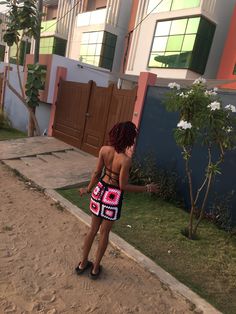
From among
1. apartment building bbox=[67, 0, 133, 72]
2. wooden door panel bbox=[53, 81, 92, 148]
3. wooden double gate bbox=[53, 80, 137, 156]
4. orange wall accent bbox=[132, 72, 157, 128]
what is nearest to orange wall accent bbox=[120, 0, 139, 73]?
apartment building bbox=[67, 0, 133, 72]

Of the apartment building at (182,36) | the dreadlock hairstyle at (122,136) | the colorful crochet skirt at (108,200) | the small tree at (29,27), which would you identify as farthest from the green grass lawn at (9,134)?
the dreadlock hairstyle at (122,136)

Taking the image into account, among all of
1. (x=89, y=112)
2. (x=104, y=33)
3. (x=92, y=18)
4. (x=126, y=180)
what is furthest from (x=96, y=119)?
(x=92, y=18)

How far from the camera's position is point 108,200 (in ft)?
11.1

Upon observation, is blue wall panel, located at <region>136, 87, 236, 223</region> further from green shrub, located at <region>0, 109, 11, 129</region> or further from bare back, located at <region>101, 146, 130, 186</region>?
green shrub, located at <region>0, 109, 11, 129</region>

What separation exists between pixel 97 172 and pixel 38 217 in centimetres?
219

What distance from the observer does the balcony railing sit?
22.6 meters

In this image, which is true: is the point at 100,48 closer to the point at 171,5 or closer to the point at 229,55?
the point at 171,5

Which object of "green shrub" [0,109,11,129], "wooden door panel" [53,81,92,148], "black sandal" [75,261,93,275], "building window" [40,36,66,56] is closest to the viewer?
"black sandal" [75,261,93,275]

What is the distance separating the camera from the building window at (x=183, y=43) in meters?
16.5

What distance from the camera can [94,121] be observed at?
9828mm

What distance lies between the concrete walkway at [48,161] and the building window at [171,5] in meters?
10.7


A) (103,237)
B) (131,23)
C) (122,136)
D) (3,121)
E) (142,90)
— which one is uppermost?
(131,23)

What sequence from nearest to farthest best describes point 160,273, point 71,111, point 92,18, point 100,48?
point 160,273 → point 71,111 → point 100,48 → point 92,18

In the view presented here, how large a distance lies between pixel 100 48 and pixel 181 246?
2005cm
